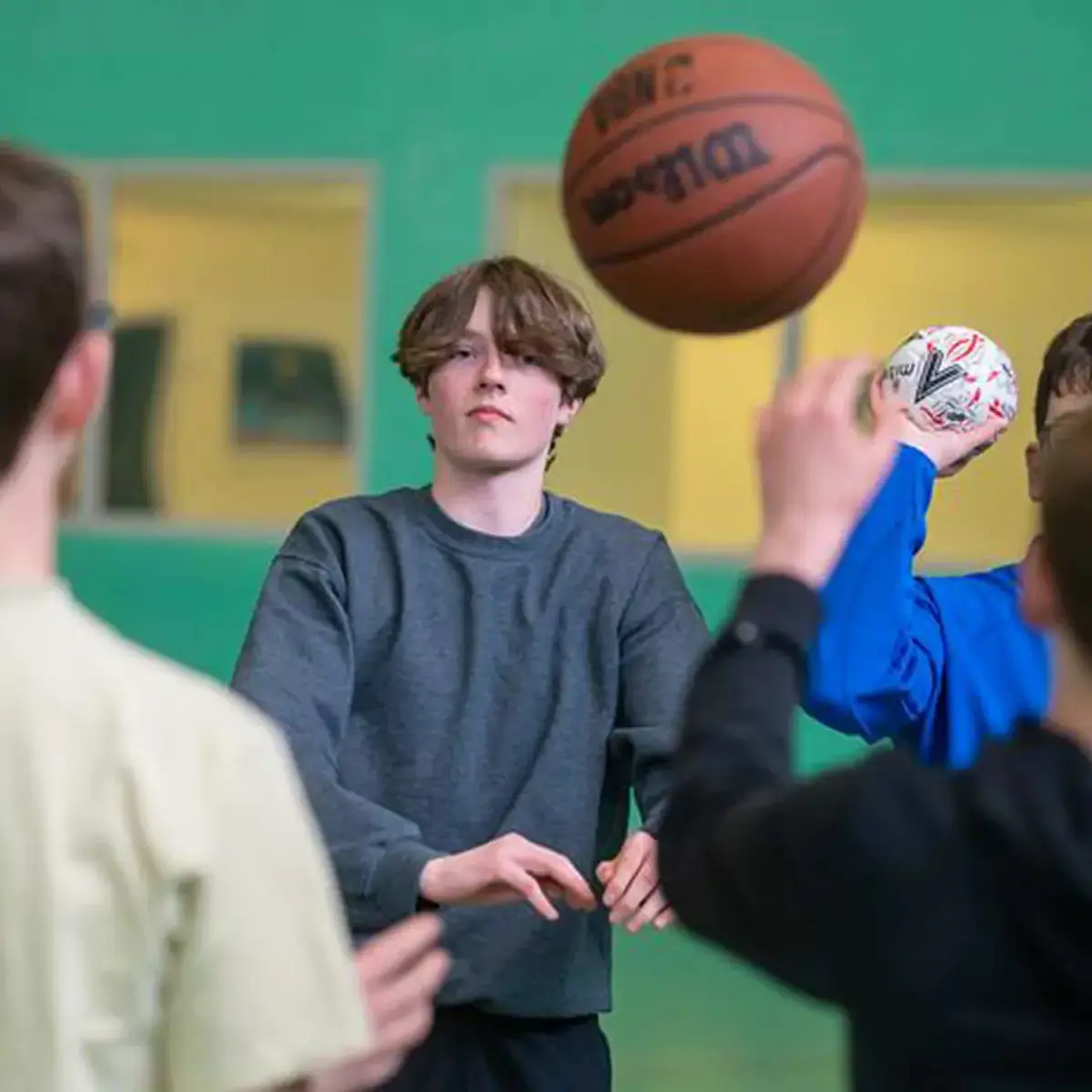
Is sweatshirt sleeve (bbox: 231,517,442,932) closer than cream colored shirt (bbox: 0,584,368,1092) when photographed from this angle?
No

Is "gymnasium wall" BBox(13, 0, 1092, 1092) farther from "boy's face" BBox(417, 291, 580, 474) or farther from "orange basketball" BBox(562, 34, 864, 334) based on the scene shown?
"orange basketball" BBox(562, 34, 864, 334)

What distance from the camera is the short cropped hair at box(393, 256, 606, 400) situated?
8.43 feet

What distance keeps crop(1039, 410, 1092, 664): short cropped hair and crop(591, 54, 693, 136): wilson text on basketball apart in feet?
3.43

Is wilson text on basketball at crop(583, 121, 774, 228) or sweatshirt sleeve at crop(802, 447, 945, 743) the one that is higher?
wilson text on basketball at crop(583, 121, 774, 228)

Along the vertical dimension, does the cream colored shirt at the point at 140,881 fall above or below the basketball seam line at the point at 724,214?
below

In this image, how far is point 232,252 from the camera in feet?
21.7

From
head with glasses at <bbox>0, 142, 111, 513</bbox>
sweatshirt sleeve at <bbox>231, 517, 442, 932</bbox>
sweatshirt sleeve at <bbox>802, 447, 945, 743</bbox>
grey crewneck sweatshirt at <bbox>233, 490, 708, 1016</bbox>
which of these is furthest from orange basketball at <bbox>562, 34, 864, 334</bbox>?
head with glasses at <bbox>0, 142, 111, 513</bbox>

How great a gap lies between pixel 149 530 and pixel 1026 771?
546 cm

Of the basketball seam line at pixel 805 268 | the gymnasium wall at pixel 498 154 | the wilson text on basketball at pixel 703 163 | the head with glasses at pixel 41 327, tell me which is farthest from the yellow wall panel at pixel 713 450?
the head with glasses at pixel 41 327

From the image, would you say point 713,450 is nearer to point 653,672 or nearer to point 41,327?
point 653,672

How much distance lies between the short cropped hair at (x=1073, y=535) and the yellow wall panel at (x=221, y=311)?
521 cm

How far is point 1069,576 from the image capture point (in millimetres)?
1301

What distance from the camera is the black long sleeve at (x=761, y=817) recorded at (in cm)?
127

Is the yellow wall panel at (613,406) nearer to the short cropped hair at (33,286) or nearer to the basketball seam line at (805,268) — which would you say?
the basketball seam line at (805,268)
